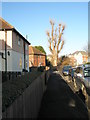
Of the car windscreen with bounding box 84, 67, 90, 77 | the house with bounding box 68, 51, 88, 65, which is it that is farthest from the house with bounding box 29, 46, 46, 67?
the car windscreen with bounding box 84, 67, 90, 77

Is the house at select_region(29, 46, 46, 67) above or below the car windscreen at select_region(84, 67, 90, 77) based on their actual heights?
above

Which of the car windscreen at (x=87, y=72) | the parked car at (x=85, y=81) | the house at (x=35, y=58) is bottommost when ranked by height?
the parked car at (x=85, y=81)

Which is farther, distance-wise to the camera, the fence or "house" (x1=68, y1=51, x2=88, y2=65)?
"house" (x1=68, y1=51, x2=88, y2=65)

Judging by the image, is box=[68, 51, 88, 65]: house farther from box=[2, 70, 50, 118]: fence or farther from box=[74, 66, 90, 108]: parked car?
box=[2, 70, 50, 118]: fence

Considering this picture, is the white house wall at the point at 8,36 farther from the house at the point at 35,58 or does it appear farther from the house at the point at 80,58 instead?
the house at the point at 80,58

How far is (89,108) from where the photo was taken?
287 inches

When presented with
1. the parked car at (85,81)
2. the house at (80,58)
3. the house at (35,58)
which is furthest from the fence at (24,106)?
the house at (80,58)

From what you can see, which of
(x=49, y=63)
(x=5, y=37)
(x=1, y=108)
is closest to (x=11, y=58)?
(x=5, y=37)

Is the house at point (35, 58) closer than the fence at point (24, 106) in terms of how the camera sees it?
No

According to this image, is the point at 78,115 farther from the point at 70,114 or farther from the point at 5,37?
the point at 5,37

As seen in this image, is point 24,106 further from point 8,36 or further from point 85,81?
point 8,36

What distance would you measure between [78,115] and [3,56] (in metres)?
11.8

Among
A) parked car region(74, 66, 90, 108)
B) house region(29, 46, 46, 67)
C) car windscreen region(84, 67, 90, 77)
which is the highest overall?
house region(29, 46, 46, 67)

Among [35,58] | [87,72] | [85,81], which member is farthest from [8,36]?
[35,58]
